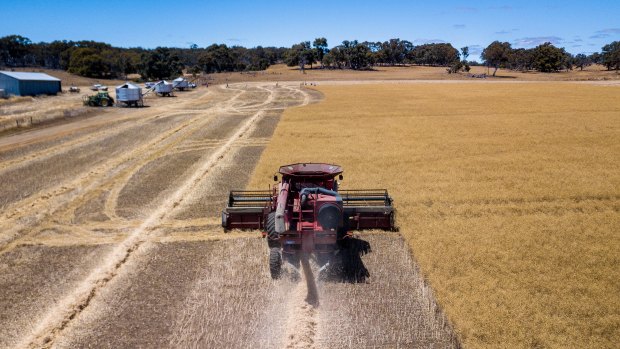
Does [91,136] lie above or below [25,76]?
below

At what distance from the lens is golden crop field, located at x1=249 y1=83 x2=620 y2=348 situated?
33.7 feet

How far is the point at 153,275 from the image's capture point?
12672 mm

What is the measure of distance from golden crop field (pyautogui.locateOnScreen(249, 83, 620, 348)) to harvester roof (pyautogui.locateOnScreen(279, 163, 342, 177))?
3966mm

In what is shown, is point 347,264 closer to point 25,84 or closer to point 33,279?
point 33,279

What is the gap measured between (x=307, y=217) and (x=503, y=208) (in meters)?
10.7

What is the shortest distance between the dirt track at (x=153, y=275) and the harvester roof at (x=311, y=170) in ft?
9.98

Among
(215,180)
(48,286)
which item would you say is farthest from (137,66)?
(48,286)

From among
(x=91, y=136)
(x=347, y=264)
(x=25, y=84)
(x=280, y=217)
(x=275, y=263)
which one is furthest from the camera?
(x=25, y=84)

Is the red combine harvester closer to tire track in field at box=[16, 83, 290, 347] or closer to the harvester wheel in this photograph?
the harvester wheel

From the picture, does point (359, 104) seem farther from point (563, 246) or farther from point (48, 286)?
point (48, 286)

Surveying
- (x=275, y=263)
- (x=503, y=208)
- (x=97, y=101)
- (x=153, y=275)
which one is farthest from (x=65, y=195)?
(x=97, y=101)

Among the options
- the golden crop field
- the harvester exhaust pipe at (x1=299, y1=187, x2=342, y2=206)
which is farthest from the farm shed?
the harvester exhaust pipe at (x1=299, y1=187, x2=342, y2=206)

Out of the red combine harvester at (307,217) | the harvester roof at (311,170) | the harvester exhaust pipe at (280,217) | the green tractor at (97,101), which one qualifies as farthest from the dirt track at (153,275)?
the green tractor at (97,101)

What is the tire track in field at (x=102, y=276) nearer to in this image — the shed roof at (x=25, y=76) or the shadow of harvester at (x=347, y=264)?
the shadow of harvester at (x=347, y=264)
